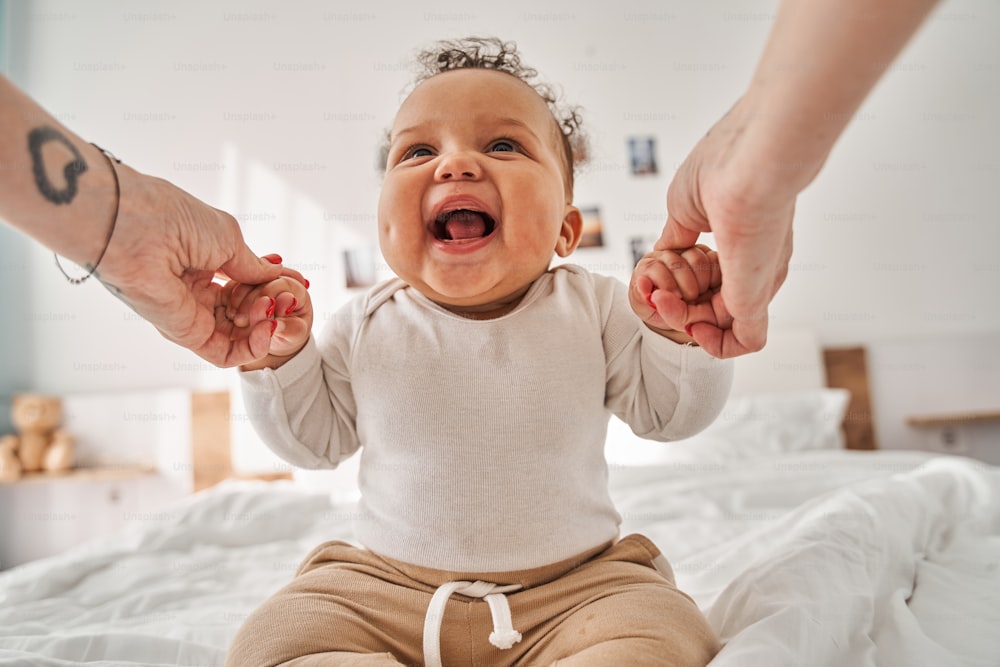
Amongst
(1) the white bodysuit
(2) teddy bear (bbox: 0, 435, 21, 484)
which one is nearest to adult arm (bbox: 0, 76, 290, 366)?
(1) the white bodysuit

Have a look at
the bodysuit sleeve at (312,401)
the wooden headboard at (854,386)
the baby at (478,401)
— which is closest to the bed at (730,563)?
the baby at (478,401)

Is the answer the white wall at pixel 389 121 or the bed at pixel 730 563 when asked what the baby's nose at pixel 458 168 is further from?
the white wall at pixel 389 121

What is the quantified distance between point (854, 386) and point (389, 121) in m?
2.23

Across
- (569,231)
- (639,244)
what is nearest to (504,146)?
(569,231)

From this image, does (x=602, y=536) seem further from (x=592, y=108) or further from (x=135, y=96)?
(x=135, y=96)

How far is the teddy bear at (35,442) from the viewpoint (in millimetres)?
2784

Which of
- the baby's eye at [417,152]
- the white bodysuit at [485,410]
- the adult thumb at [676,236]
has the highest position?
the baby's eye at [417,152]

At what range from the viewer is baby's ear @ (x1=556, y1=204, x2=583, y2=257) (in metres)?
1.09

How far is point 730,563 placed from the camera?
1188 mm

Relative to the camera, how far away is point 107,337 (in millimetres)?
3072

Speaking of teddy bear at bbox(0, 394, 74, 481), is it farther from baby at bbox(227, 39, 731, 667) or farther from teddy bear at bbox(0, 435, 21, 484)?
baby at bbox(227, 39, 731, 667)

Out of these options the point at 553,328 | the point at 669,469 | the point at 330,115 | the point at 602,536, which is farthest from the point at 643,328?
the point at 330,115

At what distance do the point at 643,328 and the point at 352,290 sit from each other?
7.57 feet

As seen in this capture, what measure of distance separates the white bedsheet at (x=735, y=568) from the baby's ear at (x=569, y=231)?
0.52 meters
